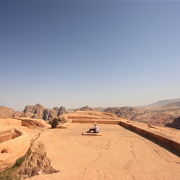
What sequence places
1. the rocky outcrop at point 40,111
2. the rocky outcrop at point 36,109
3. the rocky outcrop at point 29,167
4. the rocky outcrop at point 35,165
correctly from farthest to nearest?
the rocky outcrop at point 36,109 < the rocky outcrop at point 40,111 < the rocky outcrop at point 35,165 < the rocky outcrop at point 29,167

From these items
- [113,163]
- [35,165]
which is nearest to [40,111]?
[35,165]

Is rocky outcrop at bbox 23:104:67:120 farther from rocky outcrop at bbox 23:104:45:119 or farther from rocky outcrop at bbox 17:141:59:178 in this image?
rocky outcrop at bbox 17:141:59:178

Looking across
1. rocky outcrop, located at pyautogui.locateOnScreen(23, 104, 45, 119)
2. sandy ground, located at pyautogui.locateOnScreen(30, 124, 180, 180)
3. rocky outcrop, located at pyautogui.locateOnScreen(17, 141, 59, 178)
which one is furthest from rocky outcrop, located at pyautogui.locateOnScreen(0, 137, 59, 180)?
rocky outcrop, located at pyautogui.locateOnScreen(23, 104, 45, 119)

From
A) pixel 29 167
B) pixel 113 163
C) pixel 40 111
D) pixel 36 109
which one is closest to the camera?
pixel 29 167

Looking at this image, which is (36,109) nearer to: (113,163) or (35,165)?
(35,165)

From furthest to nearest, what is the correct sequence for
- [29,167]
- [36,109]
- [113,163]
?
1. [36,109]
2. [113,163]
3. [29,167]

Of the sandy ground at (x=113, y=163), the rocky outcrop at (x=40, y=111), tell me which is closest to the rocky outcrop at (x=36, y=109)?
the rocky outcrop at (x=40, y=111)

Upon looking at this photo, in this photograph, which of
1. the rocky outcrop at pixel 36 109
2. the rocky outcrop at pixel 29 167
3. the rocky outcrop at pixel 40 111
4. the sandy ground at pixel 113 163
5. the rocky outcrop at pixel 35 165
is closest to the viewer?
the sandy ground at pixel 113 163

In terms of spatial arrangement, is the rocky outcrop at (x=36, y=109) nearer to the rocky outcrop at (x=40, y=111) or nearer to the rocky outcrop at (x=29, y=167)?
the rocky outcrop at (x=40, y=111)

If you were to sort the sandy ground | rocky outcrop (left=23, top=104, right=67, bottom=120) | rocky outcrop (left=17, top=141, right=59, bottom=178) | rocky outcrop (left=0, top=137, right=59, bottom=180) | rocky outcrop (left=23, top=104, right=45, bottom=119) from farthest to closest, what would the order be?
rocky outcrop (left=23, top=104, right=45, bottom=119) < rocky outcrop (left=23, top=104, right=67, bottom=120) < rocky outcrop (left=17, top=141, right=59, bottom=178) < rocky outcrop (left=0, top=137, right=59, bottom=180) < the sandy ground

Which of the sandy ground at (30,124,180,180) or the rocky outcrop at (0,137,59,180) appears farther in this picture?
the rocky outcrop at (0,137,59,180)

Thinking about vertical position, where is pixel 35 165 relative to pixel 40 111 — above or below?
below

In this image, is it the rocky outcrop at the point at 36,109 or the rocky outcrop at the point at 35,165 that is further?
the rocky outcrop at the point at 36,109

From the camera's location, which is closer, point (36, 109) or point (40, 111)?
point (40, 111)
